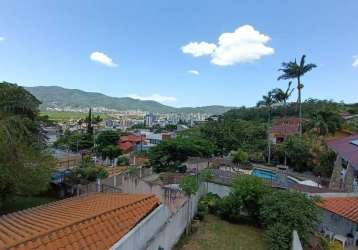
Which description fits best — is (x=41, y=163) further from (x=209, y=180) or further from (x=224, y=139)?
(x=224, y=139)

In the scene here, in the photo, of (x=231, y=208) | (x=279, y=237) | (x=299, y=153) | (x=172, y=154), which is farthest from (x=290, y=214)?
(x=172, y=154)

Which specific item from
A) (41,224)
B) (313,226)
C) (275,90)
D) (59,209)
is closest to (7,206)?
(59,209)

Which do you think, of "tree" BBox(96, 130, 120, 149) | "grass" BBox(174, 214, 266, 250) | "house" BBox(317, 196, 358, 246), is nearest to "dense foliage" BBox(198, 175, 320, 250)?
"grass" BBox(174, 214, 266, 250)

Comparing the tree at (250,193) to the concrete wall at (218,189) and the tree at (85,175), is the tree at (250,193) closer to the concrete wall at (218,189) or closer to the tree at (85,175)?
the concrete wall at (218,189)

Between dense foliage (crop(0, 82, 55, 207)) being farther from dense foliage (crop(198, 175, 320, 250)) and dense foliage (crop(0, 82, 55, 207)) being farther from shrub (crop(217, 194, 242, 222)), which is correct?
shrub (crop(217, 194, 242, 222))

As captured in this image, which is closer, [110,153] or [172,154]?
[172,154]

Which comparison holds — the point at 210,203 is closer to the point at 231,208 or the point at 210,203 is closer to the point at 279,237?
the point at 231,208

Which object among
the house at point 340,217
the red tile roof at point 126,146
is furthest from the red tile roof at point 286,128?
the red tile roof at point 126,146
